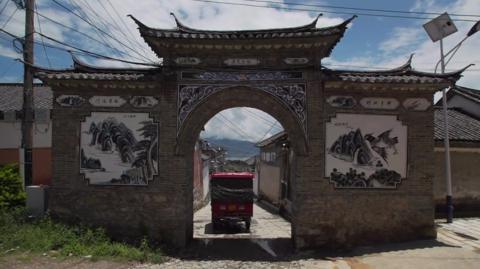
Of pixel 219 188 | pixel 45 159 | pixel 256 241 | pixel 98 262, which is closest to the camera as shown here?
pixel 98 262

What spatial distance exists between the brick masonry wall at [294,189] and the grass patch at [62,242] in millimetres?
521

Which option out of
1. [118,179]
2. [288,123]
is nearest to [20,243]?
[118,179]

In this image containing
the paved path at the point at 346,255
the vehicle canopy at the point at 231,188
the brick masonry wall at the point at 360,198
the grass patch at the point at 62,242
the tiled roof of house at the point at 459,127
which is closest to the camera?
the paved path at the point at 346,255

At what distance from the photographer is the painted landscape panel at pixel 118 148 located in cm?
1140

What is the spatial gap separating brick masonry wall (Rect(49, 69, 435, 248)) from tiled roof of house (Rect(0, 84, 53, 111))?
10.4 meters

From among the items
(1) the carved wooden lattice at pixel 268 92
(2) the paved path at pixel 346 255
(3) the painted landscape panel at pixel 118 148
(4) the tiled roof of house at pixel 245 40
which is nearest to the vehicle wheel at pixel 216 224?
(2) the paved path at pixel 346 255

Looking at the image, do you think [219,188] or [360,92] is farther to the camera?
[219,188]

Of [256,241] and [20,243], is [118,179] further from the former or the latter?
[256,241]

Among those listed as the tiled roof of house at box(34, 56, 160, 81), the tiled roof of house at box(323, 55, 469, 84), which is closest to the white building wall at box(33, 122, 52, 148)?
the tiled roof of house at box(34, 56, 160, 81)

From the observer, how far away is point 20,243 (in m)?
10.0

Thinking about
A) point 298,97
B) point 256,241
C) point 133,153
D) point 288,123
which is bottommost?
point 256,241

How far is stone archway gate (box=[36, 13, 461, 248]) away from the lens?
445 inches

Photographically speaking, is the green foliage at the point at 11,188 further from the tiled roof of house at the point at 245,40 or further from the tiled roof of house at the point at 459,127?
the tiled roof of house at the point at 459,127

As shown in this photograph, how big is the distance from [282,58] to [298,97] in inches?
45.0
